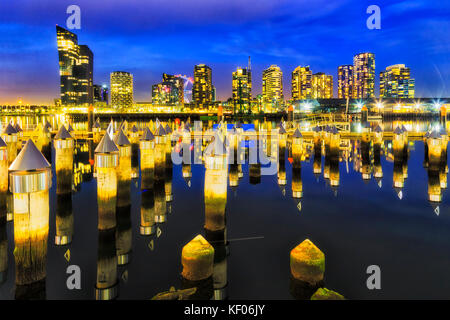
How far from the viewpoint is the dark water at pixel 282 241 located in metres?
A: 8.89

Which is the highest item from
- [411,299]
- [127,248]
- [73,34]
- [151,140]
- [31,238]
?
[73,34]

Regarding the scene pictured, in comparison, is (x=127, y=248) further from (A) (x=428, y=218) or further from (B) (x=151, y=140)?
(A) (x=428, y=218)

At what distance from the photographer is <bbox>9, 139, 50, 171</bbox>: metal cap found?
24.0 feet

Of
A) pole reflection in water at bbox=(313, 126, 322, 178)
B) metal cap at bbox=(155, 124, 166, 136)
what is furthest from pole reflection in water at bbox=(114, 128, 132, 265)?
pole reflection in water at bbox=(313, 126, 322, 178)

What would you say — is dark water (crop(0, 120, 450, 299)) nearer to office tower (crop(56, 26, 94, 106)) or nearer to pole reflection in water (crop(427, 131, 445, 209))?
pole reflection in water (crop(427, 131, 445, 209))

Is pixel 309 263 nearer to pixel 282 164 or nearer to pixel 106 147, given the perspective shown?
pixel 106 147

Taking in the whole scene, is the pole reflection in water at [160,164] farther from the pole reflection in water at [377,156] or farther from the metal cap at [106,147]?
the pole reflection in water at [377,156]

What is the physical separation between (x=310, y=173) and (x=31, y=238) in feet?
71.4

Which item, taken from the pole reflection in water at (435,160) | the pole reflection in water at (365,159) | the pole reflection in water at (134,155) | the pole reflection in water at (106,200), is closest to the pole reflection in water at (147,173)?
the pole reflection in water at (106,200)

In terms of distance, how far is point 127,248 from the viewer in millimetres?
11023

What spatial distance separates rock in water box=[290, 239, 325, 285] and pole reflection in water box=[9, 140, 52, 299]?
6335 millimetres
